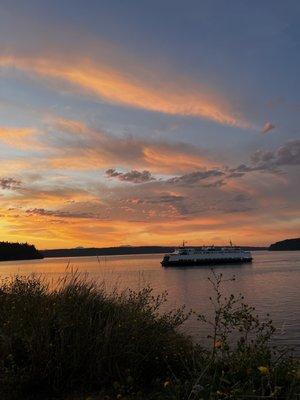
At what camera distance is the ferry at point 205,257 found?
150375 mm

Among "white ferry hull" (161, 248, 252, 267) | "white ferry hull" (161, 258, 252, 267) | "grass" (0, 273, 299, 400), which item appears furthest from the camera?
"white ferry hull" (161, 248, 252, 267)

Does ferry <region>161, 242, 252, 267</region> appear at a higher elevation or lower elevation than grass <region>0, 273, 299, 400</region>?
higher

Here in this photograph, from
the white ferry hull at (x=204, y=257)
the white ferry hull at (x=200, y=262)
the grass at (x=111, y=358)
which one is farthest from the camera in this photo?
the white ferry hull at (x=204, y=257)

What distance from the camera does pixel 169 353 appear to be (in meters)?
8.77

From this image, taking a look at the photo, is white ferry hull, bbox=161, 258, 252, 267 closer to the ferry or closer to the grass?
the ferry

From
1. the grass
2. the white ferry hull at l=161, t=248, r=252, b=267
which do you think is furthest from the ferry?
the grass

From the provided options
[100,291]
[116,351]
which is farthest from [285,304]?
[116,351]

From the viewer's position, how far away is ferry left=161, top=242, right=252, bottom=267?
15038cm

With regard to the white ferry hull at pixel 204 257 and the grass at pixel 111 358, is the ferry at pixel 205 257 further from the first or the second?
the grass at pixel 111 358

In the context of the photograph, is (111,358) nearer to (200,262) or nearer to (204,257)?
(200,262)

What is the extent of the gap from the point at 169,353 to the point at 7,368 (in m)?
2.78

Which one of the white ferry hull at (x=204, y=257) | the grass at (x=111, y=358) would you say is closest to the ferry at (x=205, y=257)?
the white ferry hull at (x=204, y=257)

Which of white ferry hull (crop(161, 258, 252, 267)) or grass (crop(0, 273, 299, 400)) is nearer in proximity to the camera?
grass (crop(0, 273, 299, 400))

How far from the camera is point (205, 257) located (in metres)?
155
